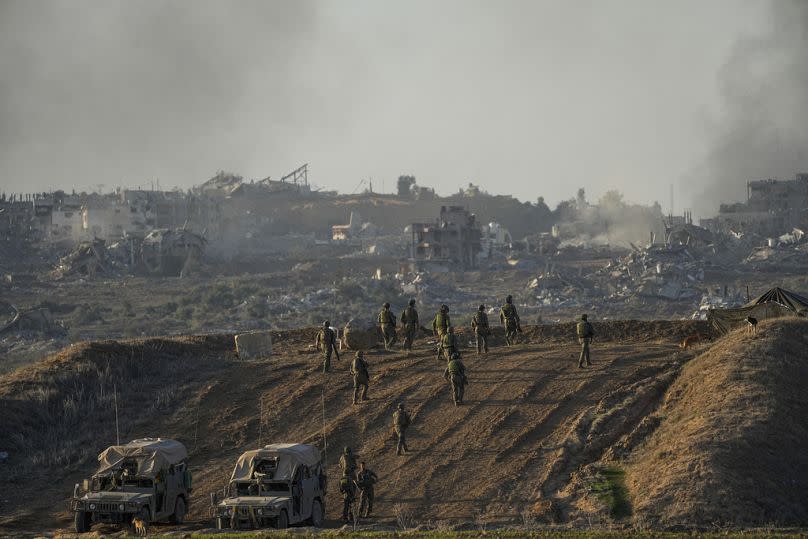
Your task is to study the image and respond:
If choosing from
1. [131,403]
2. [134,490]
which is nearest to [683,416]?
[134,490]

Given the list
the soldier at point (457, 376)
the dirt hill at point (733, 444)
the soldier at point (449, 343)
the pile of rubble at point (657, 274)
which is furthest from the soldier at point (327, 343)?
the pile of rubble at point (657, 274)

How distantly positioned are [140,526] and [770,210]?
105m

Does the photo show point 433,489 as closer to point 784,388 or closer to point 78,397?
point 784,388

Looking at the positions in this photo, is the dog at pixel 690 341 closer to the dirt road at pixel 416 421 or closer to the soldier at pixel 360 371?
the dirt road at pixel 416 421

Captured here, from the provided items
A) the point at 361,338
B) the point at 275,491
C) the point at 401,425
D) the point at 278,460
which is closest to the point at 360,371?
the point at 401,425

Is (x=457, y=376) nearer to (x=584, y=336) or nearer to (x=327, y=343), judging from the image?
(x=584, y=336)

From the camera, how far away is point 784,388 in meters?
27.7

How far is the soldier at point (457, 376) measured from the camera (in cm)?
2952

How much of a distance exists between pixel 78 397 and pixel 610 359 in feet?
42.8

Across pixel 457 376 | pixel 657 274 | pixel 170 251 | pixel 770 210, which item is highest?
pixel 770 210

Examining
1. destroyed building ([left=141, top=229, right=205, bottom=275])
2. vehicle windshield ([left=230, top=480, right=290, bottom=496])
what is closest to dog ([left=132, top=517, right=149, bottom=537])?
vehicle windshield ([left=230, top=480, right=290, bottom=496])

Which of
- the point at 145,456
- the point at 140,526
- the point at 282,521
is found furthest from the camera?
the point at 145,456

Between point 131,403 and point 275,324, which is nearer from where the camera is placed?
point 131,403

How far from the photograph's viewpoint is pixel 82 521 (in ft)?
76.1
